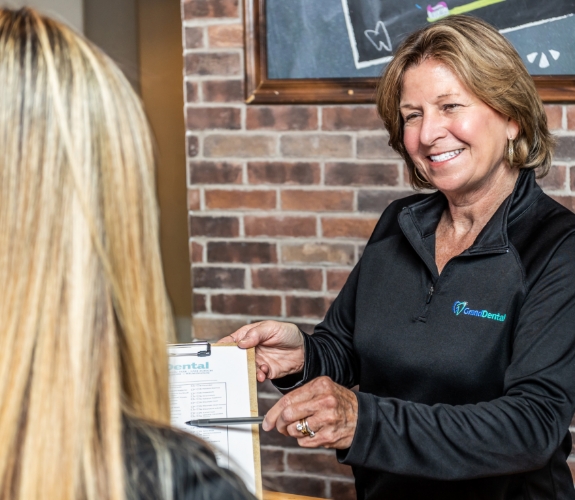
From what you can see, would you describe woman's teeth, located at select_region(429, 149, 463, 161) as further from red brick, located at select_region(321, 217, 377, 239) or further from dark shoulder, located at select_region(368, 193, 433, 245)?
red brick, located at select_region(321, 217, 377, 239)

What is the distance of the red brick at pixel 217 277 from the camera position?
2.48m

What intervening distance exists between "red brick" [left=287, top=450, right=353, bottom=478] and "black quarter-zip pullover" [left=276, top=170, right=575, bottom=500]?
83 cm

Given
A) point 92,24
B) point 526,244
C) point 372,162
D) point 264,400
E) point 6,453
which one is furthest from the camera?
point 92,24

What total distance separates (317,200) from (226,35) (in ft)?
1.95

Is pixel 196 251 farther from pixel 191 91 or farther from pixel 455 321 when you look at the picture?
pixel 455 321

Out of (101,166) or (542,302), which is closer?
(101,166)

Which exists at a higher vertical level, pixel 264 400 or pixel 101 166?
pixel 101 166

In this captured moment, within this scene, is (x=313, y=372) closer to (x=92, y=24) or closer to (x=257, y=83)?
(x=257, y=83)

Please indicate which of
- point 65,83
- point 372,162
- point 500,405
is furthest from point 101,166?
point 372,162

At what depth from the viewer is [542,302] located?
137 centimetres

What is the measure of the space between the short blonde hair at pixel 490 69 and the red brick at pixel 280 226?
81 cm

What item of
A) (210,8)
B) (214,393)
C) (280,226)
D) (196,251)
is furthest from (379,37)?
(214,393)

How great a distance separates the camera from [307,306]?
2.44 m

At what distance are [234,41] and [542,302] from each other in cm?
141
